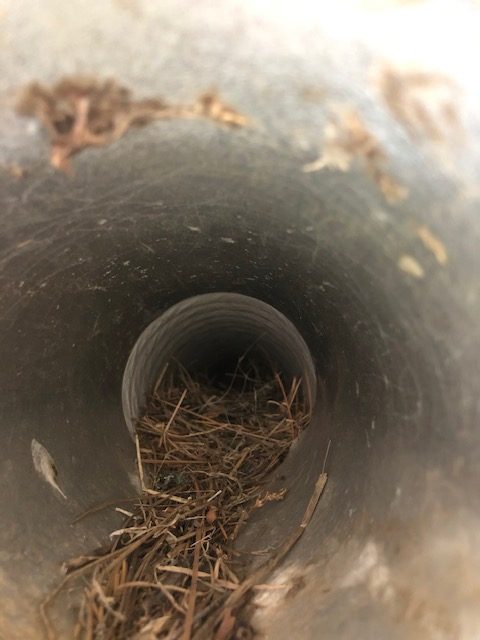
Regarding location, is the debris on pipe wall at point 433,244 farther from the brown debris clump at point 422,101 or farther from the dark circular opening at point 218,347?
the dark circular opening at point 218,347

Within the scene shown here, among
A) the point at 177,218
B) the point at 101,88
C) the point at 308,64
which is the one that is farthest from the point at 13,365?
the point at 308,64

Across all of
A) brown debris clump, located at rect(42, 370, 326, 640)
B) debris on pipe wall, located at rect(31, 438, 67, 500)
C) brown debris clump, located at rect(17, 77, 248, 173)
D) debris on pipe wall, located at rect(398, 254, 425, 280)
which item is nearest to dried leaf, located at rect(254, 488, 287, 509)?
brown debris clump, located at rect(42, 370, 326, 640)

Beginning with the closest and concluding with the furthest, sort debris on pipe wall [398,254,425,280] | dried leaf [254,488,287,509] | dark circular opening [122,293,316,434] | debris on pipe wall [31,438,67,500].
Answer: debris on pipe wall [398,254,425,280] → debris on pipe wall [31,438,67,500] → dried leaf [254,488,287,509] → dark circular opening [122,293,316,434]

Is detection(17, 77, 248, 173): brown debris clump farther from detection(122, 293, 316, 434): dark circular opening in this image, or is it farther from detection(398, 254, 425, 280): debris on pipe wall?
detection(122, 293, 316, 434): dark circular opening

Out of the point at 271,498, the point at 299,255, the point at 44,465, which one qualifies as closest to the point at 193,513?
the point at 271,498

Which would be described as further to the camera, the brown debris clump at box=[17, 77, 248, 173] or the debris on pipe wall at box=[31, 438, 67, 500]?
the debris on pipe wall at box=[31, 438, 67, 500]

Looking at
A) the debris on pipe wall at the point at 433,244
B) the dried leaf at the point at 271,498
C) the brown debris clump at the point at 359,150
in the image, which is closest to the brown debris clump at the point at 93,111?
the brown debris clump at the point at 359,150
